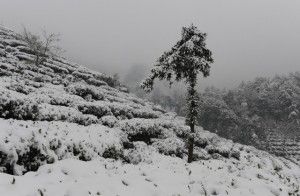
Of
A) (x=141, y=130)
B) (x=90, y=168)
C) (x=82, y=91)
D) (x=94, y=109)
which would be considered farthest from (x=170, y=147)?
(x=82, y=91)

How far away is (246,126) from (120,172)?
8284 cm

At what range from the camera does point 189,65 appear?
1839cm

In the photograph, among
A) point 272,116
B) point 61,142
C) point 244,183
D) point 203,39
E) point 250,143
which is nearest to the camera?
point 244,183

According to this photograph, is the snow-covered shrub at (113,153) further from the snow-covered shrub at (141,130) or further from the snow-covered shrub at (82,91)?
the snow-covered shrub at (82,91)

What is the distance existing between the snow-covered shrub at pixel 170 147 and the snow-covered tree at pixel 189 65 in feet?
10.4

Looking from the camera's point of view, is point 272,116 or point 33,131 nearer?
point 33,131

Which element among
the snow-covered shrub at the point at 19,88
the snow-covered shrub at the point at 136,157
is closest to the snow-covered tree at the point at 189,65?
the snow-covered shrub at the point at 136,157

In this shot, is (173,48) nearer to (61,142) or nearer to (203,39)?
(203,39)

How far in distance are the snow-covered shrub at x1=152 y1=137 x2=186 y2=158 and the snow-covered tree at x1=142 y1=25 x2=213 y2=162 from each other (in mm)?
3170

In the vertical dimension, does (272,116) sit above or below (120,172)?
above

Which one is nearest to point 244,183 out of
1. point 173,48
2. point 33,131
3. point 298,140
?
point 33,131

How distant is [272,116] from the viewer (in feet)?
342

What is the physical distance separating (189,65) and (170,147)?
5879mm

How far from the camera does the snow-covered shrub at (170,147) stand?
21.6 meters
